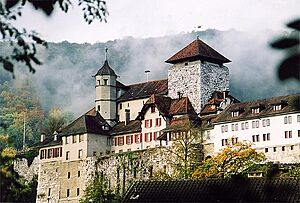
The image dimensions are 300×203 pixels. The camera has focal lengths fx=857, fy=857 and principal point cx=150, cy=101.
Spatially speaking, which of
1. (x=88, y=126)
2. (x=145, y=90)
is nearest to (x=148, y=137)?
(x=88, y=126)

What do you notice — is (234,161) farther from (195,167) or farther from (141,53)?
(141,53)

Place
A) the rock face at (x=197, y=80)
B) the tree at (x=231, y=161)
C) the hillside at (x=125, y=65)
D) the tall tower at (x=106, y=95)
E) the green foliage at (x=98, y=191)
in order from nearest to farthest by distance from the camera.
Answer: the tree at (x=231, y=161), the green foliage at (x=98, y=191), the rock face at (x=197, y=80), the tall tower at (x=106, y=95), the hillside at (x=125, y=65)

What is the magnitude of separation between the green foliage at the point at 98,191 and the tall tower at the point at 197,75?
837 centimetres

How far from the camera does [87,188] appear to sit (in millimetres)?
58750

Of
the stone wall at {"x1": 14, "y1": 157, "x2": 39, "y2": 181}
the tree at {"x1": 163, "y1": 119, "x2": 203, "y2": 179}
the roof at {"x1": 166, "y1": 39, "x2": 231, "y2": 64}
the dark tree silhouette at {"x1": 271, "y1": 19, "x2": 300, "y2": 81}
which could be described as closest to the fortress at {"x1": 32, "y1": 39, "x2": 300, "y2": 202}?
the roof at {"x1": 166, "y1": 39, "x2": 231, "y2": 64}

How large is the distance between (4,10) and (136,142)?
5729 centimetres

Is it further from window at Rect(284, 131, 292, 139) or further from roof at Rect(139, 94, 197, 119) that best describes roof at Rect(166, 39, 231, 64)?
window at Rect(284, 131, 292, 139)

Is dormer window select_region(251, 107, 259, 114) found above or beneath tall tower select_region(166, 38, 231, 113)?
beneath

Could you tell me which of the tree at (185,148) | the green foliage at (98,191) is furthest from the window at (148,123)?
the green foliage at (98,191)

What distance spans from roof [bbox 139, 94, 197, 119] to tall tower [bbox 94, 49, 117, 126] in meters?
4.97

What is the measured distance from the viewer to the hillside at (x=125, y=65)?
443ft

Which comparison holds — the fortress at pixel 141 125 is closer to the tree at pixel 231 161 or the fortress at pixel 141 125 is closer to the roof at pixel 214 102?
the roof at pixel 214 102

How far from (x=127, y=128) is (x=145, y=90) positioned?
18.5ft

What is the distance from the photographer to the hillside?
135m
